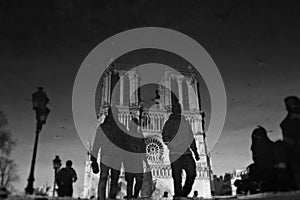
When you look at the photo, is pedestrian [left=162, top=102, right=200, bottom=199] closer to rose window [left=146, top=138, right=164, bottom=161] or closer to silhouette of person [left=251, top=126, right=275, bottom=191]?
silhouette of person [left=251, top=126, right=275, bottom=191]

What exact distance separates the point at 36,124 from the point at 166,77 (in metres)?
41.8

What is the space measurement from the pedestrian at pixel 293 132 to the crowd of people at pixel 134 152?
5.73ft

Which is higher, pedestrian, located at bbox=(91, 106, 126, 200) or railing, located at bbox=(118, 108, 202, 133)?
railing, located at bbox=(118, 108, 202, 133)

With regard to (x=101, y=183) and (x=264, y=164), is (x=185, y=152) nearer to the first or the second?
(x=264, y=164)

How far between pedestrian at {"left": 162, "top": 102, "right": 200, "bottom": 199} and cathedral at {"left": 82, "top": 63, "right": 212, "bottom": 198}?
3444 cm

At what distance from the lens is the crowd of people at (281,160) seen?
3.97m

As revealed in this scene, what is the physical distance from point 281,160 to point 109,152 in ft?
10.5

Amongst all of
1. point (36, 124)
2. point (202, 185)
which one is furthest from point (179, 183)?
point (202, 185)

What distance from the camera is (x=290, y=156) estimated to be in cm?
401

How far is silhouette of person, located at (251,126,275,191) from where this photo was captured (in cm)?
420

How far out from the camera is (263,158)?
443cm

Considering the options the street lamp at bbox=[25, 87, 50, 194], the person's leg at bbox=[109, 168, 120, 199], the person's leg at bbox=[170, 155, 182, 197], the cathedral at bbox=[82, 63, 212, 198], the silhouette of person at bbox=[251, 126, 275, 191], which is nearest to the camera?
the silhouette of person at bbox=[251, 126, 275, 191]

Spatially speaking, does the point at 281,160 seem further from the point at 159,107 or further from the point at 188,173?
the point at 159,107

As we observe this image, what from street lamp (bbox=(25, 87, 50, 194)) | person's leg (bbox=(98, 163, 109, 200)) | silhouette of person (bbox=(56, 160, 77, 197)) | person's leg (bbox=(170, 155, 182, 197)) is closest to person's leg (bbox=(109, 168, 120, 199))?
person's leg (bbox=(98, 163, 109, 200))
